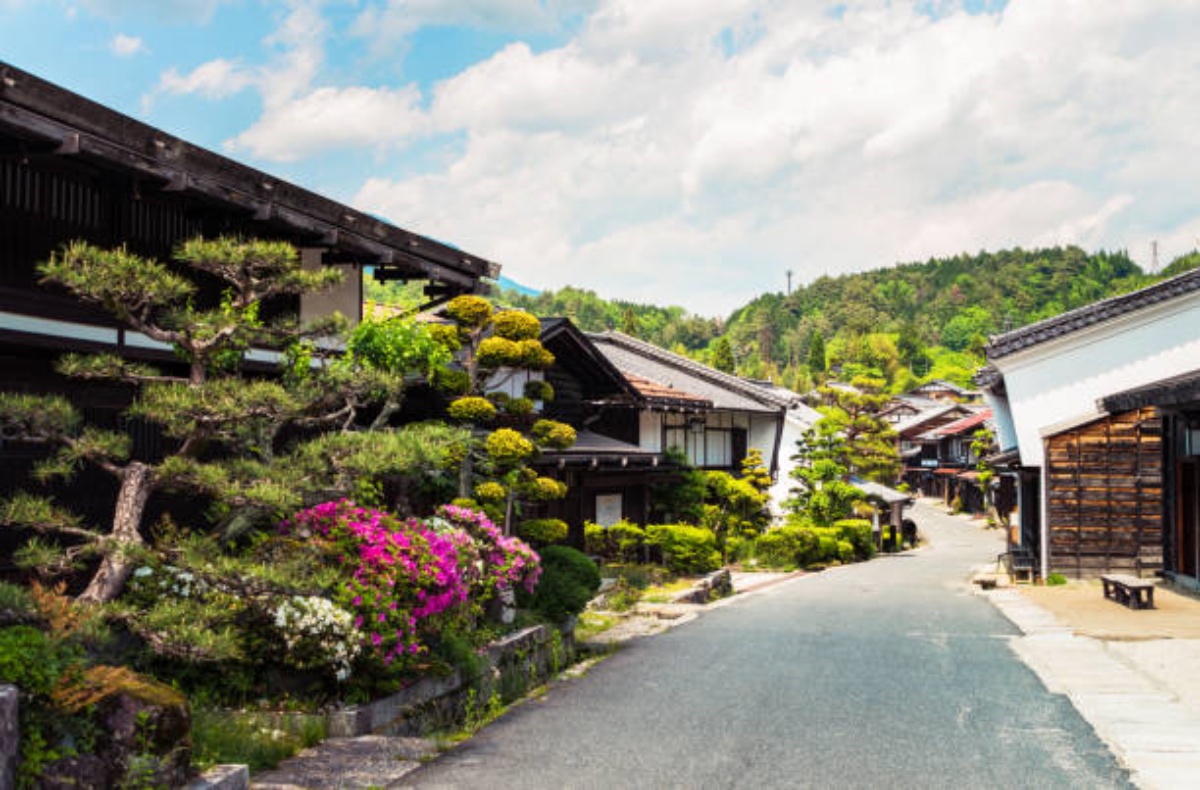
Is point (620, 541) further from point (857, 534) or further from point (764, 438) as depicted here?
point (857, 534)

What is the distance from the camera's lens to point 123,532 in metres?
7.75

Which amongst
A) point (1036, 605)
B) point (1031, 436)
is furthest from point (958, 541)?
point (1036, 605)

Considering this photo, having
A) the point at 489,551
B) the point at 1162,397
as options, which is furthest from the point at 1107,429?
the point at 489,551

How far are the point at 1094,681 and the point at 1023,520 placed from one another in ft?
71.6

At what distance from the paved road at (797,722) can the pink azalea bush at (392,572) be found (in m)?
1.26

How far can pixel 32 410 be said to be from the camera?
699 centimetres

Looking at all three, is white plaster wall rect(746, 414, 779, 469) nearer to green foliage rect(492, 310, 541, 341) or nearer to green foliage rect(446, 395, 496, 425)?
green foliage rect(492, 310, 541, 341)

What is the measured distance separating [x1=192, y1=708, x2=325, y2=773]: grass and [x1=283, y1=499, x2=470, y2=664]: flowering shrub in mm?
906

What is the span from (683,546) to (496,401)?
39.8 ft

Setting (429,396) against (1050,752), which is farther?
(429,396)

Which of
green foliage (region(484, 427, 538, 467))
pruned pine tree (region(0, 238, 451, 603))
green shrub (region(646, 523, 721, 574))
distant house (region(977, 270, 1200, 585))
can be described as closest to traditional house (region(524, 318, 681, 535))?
green shrub (region(646, 523, 721, 574))

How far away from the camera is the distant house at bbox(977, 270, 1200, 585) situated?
2418 cm

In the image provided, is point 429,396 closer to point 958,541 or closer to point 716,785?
point 716,785

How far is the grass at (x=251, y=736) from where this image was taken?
743cm
